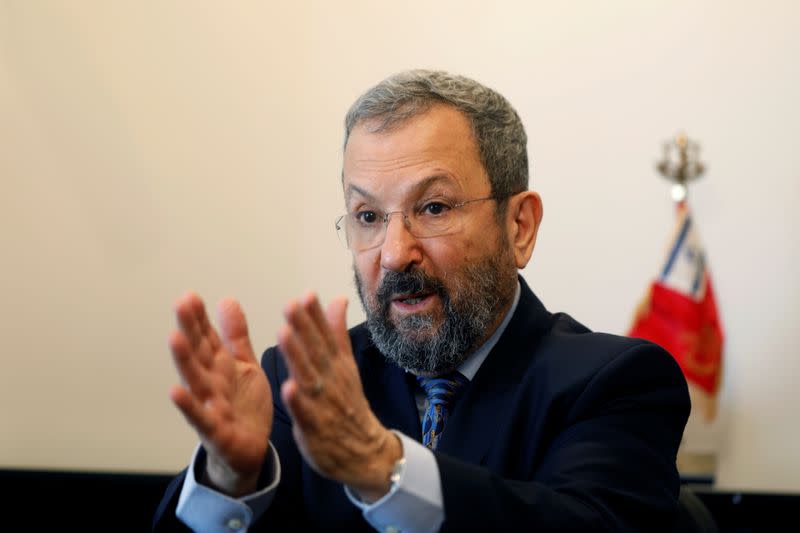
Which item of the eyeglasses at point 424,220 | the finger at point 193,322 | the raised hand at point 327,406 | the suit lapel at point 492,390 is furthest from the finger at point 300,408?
the eyeglasses at point 424,220

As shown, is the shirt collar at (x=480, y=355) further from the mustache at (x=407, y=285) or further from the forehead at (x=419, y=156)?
the forehead at (x=419, y=156)

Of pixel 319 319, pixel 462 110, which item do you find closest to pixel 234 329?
pixel 319 319

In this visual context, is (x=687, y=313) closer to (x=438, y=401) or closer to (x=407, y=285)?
(x=438, y=401)

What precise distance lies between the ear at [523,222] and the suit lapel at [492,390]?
0.14 metres

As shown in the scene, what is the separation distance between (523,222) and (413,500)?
104 cm

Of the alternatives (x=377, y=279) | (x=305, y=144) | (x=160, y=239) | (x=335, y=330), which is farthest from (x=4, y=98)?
(x=335, y=330)

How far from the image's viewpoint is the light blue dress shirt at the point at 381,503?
158 centimetres

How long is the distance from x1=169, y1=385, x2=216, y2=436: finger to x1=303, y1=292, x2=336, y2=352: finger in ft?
0.77

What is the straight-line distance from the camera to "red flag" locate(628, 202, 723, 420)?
4.00 m

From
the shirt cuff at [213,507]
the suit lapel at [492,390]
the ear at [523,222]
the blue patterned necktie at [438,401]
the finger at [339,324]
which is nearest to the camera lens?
the finger at [339,324]

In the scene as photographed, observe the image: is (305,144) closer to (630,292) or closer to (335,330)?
(630,292)

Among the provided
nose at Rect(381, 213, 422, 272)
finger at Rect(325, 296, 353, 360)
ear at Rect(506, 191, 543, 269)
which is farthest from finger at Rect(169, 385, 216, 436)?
ear at Rect(506, 191, 543, 269)

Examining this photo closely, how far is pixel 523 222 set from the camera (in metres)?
2.45

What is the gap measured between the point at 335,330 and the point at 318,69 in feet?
9.33
